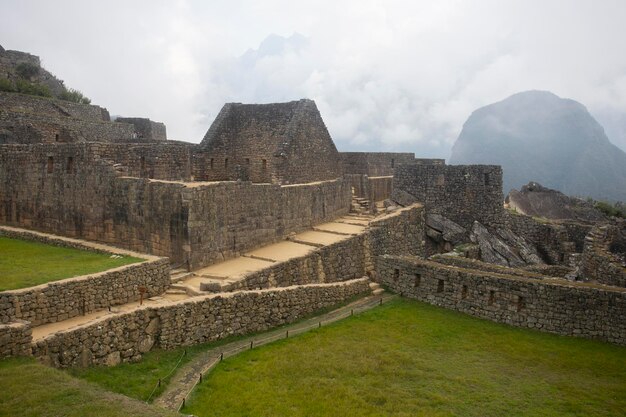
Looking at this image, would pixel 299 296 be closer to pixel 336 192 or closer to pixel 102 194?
pixel 102 194

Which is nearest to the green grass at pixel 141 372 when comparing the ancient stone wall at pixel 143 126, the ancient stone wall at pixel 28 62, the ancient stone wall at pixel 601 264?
the ancient stone wall at pixel 601 264

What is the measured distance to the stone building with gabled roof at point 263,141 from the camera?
24.1 m

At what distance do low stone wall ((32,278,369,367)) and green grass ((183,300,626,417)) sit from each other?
124cm

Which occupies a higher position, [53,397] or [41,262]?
[41,262]

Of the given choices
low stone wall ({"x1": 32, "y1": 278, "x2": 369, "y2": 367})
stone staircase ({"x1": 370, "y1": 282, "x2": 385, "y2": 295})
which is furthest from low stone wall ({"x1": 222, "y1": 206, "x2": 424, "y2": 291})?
stone staircase ({"x1": 370, "y1": 282, "x2": 385, "y2": 295})

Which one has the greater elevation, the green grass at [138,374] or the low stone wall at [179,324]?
the low stone wall at [179,324]

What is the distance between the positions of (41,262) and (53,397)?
6296 millimetres

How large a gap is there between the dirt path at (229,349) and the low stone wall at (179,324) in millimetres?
390

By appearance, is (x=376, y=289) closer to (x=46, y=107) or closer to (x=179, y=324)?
(x=179, y=324)

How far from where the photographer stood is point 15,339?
9383 mm

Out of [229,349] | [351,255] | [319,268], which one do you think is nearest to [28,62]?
[351,255]

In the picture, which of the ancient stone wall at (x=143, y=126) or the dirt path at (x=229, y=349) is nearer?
the dirt path at (x=229, y=349)

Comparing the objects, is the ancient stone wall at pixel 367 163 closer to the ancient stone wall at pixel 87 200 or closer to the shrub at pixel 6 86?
the ancient stone wall at pixel 87 200

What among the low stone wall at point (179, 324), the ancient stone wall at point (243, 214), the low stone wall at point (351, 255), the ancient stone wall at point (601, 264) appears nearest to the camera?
the low stone wall at point (179, 324)
